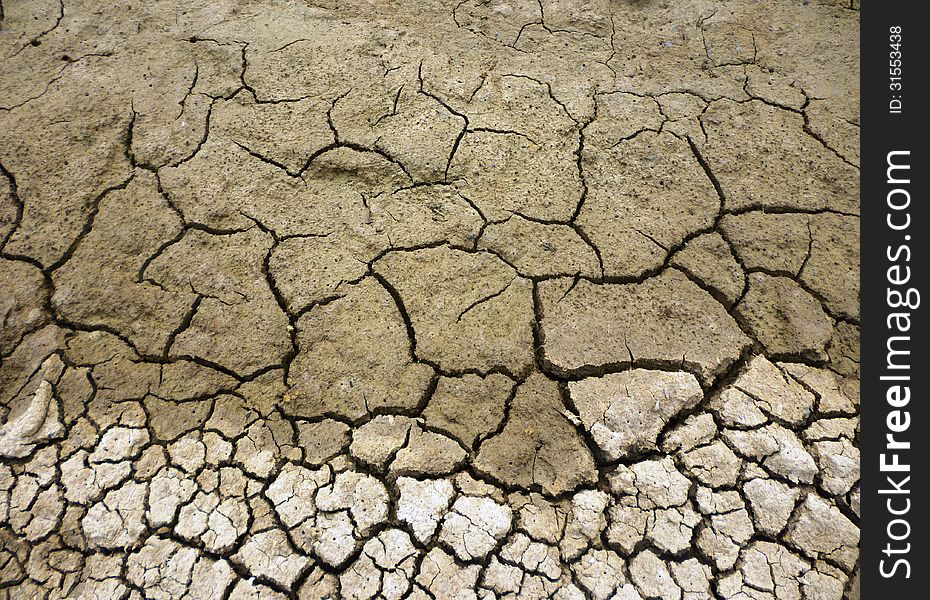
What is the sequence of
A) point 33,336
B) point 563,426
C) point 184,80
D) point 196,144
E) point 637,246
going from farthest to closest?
point 184,80, point 196,144, point 637,246, point 33,336, point 563,426

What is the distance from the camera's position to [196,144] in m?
2.64

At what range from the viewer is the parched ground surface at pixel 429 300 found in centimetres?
183

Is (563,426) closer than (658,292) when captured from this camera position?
Yes

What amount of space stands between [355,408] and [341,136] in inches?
48.5

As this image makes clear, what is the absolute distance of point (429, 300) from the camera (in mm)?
2262

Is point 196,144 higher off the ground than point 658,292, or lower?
higher

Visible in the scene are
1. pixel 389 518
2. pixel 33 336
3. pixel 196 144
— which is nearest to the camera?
pixel 389 518

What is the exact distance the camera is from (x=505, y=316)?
7.32 feet

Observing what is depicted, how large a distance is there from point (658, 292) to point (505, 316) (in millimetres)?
584

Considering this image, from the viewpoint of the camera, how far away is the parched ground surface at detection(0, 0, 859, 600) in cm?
183

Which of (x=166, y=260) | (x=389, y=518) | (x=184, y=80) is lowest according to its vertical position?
(x=389, y=518)

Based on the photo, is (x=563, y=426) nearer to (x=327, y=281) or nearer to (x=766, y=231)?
(x=327, y=281)

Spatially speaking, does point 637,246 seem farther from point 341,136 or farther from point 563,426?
point 341,136

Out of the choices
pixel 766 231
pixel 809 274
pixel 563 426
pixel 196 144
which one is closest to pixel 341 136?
pixel 196 144
